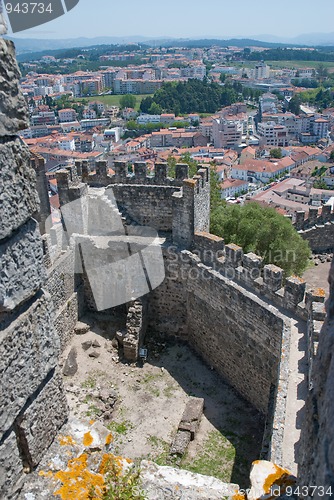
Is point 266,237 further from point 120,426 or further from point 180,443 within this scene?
point 120,426

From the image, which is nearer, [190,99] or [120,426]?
[120,426]

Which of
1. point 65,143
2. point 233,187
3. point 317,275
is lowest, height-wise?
point 233,187

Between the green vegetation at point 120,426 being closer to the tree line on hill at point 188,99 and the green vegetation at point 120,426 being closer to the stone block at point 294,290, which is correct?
the stone block at point 294,290

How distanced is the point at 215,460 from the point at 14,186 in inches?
297

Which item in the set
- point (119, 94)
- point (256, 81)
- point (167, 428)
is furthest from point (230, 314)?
point (256, 81)

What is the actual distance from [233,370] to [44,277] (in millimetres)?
7909

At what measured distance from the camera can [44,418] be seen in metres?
3.02

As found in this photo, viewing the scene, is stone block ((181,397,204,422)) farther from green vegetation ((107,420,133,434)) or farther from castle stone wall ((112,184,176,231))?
castle stone wall ((112,184,176,231))

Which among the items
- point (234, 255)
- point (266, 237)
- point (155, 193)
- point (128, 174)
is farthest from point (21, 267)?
point (266, 237)

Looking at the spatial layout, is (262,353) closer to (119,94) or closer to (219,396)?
(219,396)

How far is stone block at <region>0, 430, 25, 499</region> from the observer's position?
8.77 ft

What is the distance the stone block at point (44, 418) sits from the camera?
2.86 m

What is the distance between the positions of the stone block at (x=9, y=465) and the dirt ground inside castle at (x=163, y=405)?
6.12m

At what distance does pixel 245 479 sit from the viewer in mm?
8172
